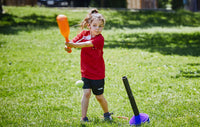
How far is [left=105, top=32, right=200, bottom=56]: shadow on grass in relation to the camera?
10655mm

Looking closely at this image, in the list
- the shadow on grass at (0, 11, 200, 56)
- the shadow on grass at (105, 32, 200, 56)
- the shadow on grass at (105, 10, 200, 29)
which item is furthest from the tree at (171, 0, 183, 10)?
the shadow on grass at (105, 32, 200, 56)

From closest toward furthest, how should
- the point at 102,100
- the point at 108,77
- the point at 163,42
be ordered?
1. the point at 102,100
2. the point at 108,77
3. the point at 163,42

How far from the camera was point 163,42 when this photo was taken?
488 inches

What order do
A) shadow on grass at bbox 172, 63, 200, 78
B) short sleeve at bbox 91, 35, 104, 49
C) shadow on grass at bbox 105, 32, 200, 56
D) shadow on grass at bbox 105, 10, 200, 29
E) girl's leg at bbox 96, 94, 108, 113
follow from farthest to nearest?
shadow on grass at bbox 105, 10, 200, 29, shadow on grass at bbox 105, 32, 200, 56, shadow on grass at bbox 172, 63, 200, 78, girl's leg at bbox 96, 94, 108, 113, short sleeve at bbox 91, 35, 104, 49

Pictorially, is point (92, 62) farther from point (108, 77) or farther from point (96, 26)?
point (108, 77)

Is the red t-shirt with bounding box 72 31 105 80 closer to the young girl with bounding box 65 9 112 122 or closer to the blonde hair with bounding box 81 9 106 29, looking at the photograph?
the young girl with bounding box 65 9 112 122

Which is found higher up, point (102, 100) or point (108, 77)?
point (102, 100)

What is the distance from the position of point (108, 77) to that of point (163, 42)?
6036 millimetres

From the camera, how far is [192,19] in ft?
67.8

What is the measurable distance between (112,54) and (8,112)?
17.4ft

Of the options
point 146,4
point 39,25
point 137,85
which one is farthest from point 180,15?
point 137,85

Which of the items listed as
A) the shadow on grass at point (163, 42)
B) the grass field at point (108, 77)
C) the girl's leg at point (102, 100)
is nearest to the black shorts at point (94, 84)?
the girl's leg at point (102, 100)

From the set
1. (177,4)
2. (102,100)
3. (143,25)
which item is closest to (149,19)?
(143,25)

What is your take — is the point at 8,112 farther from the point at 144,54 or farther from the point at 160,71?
the point at 144,54
